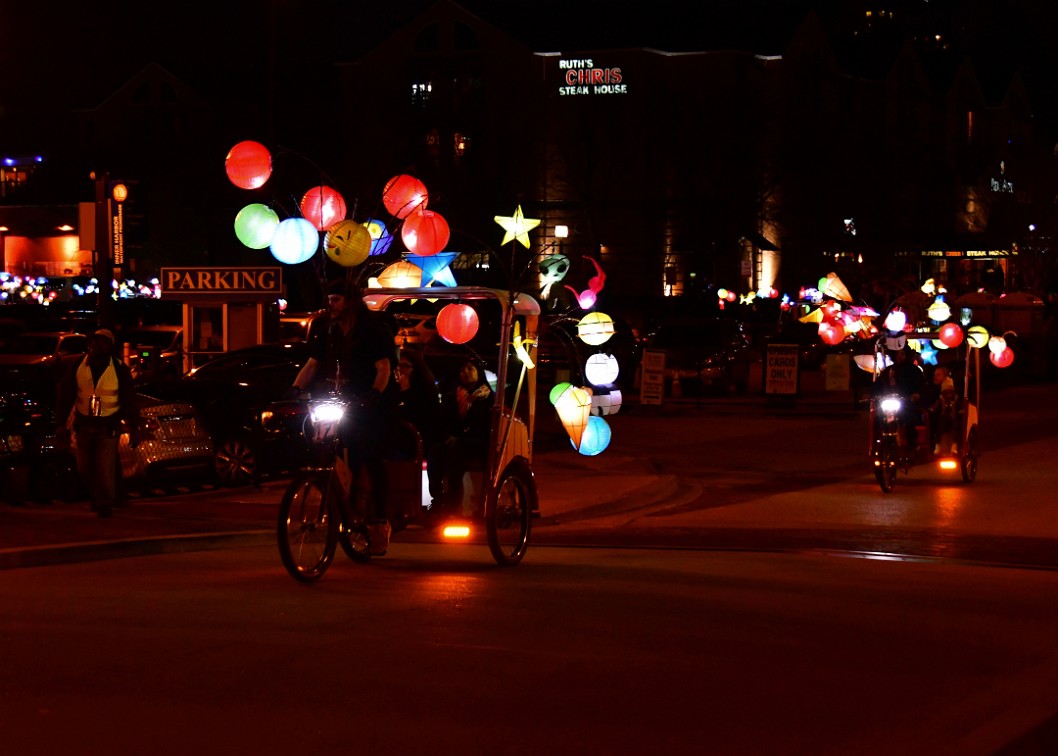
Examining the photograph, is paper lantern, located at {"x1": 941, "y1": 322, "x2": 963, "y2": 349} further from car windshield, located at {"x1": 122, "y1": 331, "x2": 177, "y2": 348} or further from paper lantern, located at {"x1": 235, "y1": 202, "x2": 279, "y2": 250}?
car windshield, located at {"x1": 122, "y1": 331, "x2": 177, "y2": 348}

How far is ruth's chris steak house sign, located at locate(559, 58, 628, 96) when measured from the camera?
185 ft

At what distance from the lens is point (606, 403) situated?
2073cm

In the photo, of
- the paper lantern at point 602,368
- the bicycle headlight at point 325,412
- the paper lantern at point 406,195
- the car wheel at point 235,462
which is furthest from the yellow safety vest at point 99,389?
the paper lantern at point 602,368

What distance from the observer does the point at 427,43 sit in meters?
60.4

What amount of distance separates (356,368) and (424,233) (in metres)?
4.86

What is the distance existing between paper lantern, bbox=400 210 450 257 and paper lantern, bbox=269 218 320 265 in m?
1.81

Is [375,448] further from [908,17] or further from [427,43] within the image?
[908,17]

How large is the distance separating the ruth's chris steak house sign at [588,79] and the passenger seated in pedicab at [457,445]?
46.2m

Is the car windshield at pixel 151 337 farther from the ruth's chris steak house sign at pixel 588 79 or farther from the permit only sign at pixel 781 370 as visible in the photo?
the ruth's chris steak house sign at pixel 588 79

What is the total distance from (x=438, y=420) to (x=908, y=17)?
382 feet

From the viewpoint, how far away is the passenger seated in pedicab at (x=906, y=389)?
1734cm

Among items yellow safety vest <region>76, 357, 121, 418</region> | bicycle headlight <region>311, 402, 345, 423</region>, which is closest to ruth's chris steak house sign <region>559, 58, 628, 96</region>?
yellow safety vest <region>76, 357, 121, 418</region>

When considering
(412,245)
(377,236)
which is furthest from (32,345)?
(412,245)

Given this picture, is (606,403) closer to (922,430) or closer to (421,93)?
(922,430)
